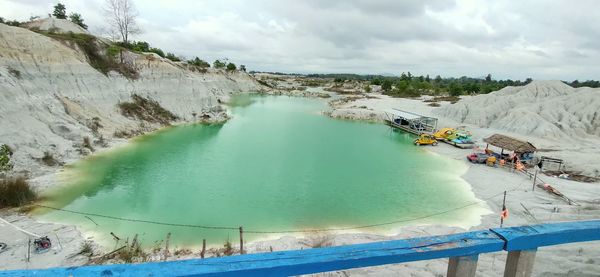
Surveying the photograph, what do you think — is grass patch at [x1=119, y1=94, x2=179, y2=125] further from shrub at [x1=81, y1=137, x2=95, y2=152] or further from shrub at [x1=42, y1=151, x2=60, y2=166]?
shrub at [x1=42, y1=151, x2=60, y2=166]

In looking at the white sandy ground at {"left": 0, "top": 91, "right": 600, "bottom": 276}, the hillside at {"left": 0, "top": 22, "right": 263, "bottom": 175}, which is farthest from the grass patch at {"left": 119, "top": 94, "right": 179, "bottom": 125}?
the white sandy ground at {"left": 0, "top": 91, "right": 600, "bottom": 276}

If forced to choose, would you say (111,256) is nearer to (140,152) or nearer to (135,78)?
(140,152)

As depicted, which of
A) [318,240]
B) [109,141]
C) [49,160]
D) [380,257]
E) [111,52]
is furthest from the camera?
[111,52]

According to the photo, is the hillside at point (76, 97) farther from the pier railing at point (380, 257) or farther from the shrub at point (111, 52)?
the pier railing at point (380, 257)

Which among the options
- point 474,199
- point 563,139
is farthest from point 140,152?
A: point 563,139

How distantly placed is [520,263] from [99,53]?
150 feet

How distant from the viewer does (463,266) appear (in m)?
2.85

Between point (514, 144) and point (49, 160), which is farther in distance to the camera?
point (514, 144)

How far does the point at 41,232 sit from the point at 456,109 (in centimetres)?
5411

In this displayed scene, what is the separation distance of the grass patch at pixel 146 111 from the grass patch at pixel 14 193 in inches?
778

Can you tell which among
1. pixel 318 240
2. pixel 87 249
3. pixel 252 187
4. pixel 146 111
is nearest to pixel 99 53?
pixel 146 111

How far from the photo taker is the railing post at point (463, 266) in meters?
2.81

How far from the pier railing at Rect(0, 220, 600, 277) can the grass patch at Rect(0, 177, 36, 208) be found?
18.4 m

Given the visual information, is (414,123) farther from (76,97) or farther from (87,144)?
(76,97)
